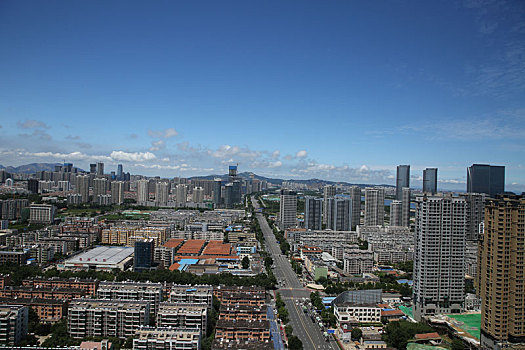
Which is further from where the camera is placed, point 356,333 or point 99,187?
point 99,187

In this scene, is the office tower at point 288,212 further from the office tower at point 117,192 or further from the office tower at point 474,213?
the office tower at point 117,192

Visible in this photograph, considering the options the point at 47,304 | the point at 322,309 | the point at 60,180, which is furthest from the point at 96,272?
the point at 60,180

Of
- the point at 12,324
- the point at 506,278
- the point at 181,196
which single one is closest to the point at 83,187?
the point at 181,196

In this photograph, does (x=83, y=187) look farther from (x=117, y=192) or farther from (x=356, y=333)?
(x=356, y=333)

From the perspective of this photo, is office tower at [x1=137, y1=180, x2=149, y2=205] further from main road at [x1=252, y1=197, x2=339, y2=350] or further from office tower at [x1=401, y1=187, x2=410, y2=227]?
office tower at [x1=401, y1=187, x2=410, y2=227]

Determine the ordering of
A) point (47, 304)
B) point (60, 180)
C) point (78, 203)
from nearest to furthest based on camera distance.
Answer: point (47, 304), point (78, 203), point (60, 180)

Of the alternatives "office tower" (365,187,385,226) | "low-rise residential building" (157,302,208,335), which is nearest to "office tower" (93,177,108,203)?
"office tower" (365,187,385,226)

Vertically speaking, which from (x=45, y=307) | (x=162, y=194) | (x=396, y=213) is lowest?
(x=45, y=307)

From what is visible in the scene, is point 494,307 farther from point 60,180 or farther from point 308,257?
point 60,180
